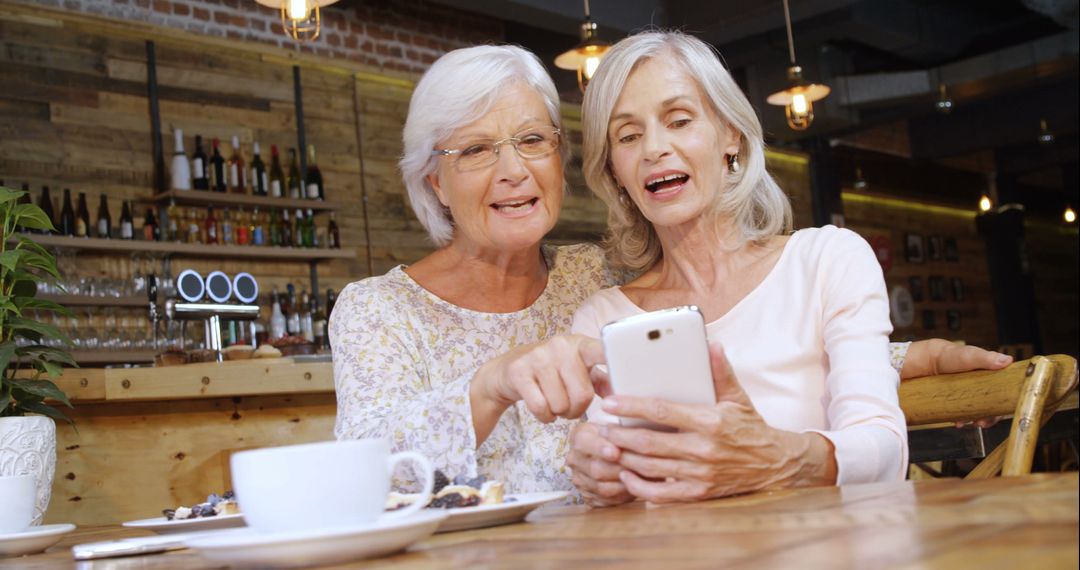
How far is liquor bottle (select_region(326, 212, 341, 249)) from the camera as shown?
259 inches

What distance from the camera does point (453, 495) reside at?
1.15m

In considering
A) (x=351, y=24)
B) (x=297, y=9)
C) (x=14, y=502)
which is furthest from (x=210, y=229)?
(x=14, y=502)

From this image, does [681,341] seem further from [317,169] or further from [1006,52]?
[1006,52]

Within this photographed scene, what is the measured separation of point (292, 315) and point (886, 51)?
5.69 meters

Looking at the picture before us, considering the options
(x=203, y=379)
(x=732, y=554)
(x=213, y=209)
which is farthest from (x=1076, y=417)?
(x=213, y=209)

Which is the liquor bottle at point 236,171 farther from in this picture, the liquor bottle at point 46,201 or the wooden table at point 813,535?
the wooden table at point 813,535

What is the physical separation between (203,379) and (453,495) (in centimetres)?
222

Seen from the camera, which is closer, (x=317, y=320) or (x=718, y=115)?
(x=718, y=115)

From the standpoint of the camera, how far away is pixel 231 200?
5.89 m

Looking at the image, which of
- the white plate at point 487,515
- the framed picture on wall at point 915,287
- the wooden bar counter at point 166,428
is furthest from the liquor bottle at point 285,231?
the framed picture on wall at point 915,287

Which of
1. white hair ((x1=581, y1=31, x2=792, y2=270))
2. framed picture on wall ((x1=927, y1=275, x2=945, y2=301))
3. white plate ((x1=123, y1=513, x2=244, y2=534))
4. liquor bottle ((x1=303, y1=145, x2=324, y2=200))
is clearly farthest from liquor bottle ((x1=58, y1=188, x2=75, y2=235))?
framed picture on wall ((x1=927, y1=275, x2=945, y2=301))

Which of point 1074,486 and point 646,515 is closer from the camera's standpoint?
point 1074,486

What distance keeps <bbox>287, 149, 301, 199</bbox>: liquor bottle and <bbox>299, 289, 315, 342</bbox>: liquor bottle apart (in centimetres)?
59

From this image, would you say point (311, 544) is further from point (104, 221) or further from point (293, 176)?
point (293, 176)
